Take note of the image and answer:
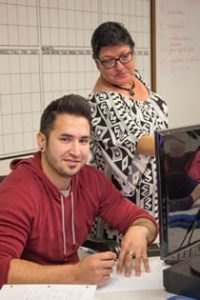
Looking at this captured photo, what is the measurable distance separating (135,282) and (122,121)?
75cm

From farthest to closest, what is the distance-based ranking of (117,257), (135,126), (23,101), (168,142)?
(23,101) → (135,126) → (117,257) → (168,142)

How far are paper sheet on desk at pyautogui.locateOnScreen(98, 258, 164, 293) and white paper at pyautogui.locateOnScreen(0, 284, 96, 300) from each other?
0.10 m

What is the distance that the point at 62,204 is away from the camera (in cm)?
154

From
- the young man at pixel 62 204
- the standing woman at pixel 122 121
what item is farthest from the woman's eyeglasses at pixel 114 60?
the young man at pixel 62 204

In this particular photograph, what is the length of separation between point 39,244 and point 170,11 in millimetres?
2543

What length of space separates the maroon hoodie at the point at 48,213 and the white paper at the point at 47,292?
84 millimetres

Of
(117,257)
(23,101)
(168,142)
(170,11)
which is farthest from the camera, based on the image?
(170,11)

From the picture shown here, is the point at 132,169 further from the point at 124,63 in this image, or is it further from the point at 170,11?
the point at 170,11

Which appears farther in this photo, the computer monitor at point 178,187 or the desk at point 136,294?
the desk at point 136,294

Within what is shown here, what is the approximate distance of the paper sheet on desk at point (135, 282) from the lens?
1293 mm

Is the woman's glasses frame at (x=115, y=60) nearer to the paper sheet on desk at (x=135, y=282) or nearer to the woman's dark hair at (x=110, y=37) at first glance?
the woman's dark hair at (x=110, y=37)

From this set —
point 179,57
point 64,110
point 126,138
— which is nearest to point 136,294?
point 64,110

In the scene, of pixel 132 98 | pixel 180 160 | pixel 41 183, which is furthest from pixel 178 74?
pixel 180 160

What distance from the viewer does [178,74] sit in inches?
145
